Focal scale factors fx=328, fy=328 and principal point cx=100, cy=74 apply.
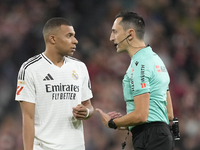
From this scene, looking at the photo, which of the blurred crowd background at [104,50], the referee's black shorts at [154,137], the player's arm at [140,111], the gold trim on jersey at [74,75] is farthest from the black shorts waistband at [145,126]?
the blurred crowd background at [104,50]

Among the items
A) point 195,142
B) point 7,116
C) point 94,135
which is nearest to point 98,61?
point 94,135

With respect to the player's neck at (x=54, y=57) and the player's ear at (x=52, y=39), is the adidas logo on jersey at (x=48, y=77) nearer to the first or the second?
the player's neck at (x=54, y=57)

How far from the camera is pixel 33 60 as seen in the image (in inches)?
149

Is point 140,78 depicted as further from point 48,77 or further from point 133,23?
point 48,77

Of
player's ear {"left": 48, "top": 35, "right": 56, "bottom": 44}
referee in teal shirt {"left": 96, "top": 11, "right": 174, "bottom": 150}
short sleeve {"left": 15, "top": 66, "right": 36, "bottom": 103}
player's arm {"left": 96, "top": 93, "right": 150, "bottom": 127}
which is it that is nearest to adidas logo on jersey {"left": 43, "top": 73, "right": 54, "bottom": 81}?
short sleeve {"left": 15, "top": 66, "right": 36, "bottom": 103}

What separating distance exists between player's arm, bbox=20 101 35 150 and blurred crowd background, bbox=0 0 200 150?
3.41 meters

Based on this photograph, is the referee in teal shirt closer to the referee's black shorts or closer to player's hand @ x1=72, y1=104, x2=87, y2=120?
the referee's black shorts

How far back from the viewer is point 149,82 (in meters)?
3.46

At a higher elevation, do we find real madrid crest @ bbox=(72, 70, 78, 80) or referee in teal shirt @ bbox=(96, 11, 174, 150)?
real madrid crest @ bbox=(72, 70, 78, 80)

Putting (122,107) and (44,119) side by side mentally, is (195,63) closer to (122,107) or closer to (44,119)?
(122,107)

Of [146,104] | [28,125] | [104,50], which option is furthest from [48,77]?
[104,50]

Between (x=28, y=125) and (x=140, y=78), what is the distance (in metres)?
1.30

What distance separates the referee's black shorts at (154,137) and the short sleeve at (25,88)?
4.05 feet

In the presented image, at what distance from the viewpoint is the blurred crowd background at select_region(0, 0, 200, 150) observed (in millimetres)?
7312
